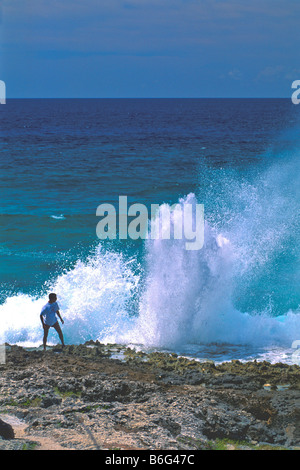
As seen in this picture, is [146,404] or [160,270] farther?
[160,270]

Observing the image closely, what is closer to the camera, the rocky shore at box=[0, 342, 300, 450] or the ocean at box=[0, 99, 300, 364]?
the rocky shore at box=[0, 342, 300, 450]

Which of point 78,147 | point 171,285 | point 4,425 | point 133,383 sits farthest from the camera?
point 78,147

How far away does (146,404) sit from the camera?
28.8ft

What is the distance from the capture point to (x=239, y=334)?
13.4 m

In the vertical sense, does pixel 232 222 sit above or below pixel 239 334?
above

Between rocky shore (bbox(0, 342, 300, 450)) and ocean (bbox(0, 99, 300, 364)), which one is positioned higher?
ocean (bbox(0, 99, 300, 364))

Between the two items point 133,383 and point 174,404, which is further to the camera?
point 133,383

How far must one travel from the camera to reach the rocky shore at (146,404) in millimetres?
7844

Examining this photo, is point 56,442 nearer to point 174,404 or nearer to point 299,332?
point 174,404

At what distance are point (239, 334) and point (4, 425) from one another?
6.97 meters

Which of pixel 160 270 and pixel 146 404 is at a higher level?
pixel 160 270

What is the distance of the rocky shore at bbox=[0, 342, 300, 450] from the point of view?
7.84m

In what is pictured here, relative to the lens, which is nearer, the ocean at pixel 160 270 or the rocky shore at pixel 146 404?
the rocky shore at pixel 146 404

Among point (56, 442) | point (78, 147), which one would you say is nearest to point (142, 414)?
point (56, 442)
